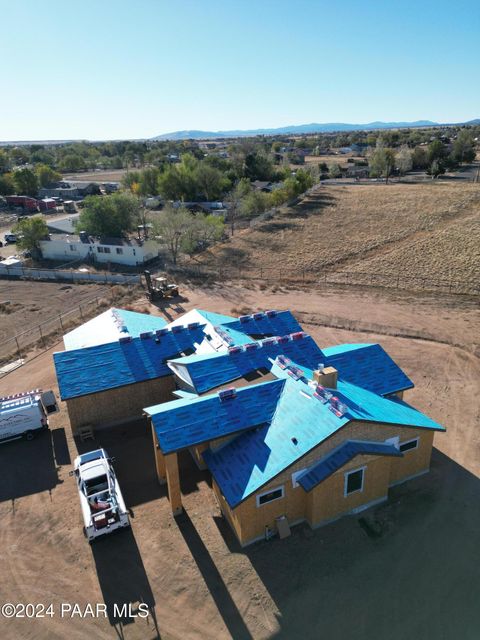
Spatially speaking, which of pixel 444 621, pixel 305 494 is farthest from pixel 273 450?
pixel 444 621


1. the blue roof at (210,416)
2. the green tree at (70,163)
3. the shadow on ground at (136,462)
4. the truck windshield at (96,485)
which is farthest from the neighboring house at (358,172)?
the truck windshield at (96,485)

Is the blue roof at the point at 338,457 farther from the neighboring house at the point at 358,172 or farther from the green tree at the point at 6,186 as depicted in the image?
the neighboring house at the point at 358,172

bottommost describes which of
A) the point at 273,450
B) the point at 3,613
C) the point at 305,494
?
the point at 3,613

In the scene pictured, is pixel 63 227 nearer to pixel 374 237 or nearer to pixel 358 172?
pixel 374 237


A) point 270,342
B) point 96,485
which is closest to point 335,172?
point 270,342

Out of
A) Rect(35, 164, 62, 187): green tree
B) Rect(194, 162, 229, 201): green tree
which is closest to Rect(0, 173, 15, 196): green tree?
Rect(35, 164, 62, 187): green tree

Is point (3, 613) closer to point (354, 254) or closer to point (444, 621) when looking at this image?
point (444, 621)

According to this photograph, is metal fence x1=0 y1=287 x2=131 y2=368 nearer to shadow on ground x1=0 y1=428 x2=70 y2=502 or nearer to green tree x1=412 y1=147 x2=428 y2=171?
shadow on ground x1=0 y1=428 x2=70 y2=502

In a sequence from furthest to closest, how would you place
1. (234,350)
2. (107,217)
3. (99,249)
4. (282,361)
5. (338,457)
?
(107,217) → (99,249) → (234,350) → (282,361) → (338,457)
